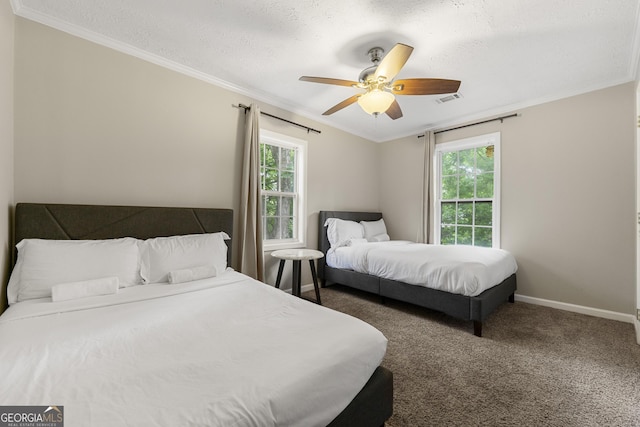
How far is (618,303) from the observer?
9.00 ft

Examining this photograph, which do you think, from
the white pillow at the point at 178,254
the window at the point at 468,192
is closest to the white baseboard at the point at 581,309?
the window at the point at 468,192

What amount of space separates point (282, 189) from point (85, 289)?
236 centimetres

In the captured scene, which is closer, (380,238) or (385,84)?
(385,84)

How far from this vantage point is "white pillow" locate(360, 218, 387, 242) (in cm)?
426

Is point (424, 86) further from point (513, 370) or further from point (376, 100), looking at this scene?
point (513, 370)

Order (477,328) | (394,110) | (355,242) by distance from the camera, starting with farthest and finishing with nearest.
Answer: (355,242) < (394,110) < (477,328)

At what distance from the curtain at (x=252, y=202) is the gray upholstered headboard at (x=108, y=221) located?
29 cm

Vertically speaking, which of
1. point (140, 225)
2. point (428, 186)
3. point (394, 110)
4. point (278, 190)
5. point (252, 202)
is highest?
point (394, 110)

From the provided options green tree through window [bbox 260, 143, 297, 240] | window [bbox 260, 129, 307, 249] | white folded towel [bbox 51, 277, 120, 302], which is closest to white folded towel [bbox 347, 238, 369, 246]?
window [bbox 260, 129, 307, 249]

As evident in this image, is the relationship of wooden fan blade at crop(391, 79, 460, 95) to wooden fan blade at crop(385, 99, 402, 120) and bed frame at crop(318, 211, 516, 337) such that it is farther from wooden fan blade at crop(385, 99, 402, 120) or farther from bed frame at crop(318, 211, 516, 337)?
bed frame at crop(318, 211, 516, 337)

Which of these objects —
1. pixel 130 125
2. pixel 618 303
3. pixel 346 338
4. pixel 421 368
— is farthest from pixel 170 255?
pixel 618 303

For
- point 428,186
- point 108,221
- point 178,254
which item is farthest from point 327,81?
point 428,186

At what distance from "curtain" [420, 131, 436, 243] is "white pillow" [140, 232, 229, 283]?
3152mm

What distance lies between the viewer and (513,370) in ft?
6.11
